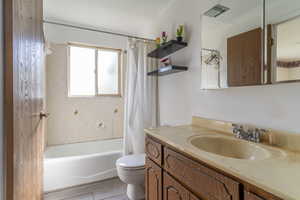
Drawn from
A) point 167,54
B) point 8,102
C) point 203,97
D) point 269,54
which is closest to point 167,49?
point 167,54

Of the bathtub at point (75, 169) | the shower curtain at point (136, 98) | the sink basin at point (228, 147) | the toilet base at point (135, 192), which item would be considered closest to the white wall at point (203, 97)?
the sink basin at point (228, 147)

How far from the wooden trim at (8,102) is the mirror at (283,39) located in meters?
1.40

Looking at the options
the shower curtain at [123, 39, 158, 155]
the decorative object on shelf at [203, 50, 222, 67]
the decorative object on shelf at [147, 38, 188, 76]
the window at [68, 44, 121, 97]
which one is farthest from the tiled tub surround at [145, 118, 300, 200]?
the window at [68, 44, 121, 97]

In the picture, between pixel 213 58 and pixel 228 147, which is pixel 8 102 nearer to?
pixel 228 147

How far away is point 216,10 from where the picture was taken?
145 cm

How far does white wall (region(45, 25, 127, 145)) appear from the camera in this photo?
103 inches

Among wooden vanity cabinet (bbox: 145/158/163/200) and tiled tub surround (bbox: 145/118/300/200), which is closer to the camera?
tiled tub surround (bbox: 145/118/300/200)

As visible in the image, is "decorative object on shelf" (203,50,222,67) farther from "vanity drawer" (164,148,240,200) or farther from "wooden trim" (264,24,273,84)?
"vanity drawer" (164,148,240,200)

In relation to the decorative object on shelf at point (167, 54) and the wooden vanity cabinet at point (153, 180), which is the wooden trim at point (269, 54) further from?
the wooden vanity cabinet at point (153, 180)

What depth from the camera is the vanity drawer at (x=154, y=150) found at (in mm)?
1224

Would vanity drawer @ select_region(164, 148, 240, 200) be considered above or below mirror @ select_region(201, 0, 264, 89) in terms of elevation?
below

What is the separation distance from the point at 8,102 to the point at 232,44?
4.94 feet

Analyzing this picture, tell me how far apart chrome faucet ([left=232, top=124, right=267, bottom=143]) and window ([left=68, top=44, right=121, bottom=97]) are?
2.37 meters

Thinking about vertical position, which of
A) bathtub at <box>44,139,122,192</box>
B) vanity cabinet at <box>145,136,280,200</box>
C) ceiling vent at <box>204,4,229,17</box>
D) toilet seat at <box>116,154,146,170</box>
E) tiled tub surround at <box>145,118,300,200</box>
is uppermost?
ceiling vent at <box>204,4,229,17</box>
